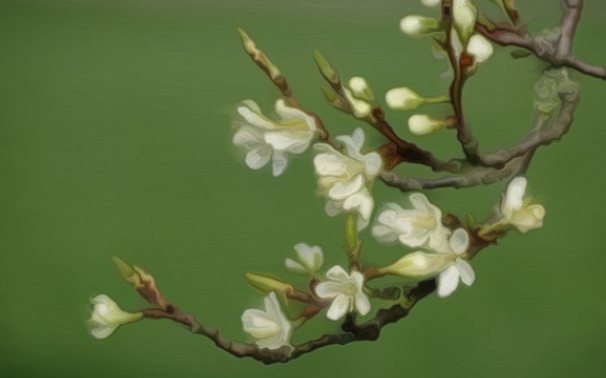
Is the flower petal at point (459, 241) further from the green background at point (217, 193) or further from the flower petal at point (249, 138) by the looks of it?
the green background at point (217, 193)

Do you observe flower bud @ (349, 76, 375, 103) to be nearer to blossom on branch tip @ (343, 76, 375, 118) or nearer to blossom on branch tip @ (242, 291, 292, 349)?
blossom on branch tip @ (343, 76, 375, 118)

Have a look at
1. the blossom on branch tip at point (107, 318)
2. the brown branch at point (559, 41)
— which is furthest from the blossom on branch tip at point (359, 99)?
the blossom on branch tip at point (107, 318)

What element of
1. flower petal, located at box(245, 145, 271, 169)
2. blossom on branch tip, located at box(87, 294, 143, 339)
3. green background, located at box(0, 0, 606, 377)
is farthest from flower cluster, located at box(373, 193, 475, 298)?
green background, located at box(0, 0, 606, 377)

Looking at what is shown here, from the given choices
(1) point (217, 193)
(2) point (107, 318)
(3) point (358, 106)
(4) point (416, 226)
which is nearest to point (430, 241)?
(4) point (416, 226)

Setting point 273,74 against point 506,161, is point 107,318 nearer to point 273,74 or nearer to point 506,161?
point 273,74

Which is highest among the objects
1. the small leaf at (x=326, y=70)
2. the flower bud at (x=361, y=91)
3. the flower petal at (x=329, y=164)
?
the small leaf at (x=326, y=70)

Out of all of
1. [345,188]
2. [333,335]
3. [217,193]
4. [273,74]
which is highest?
[273,74]
